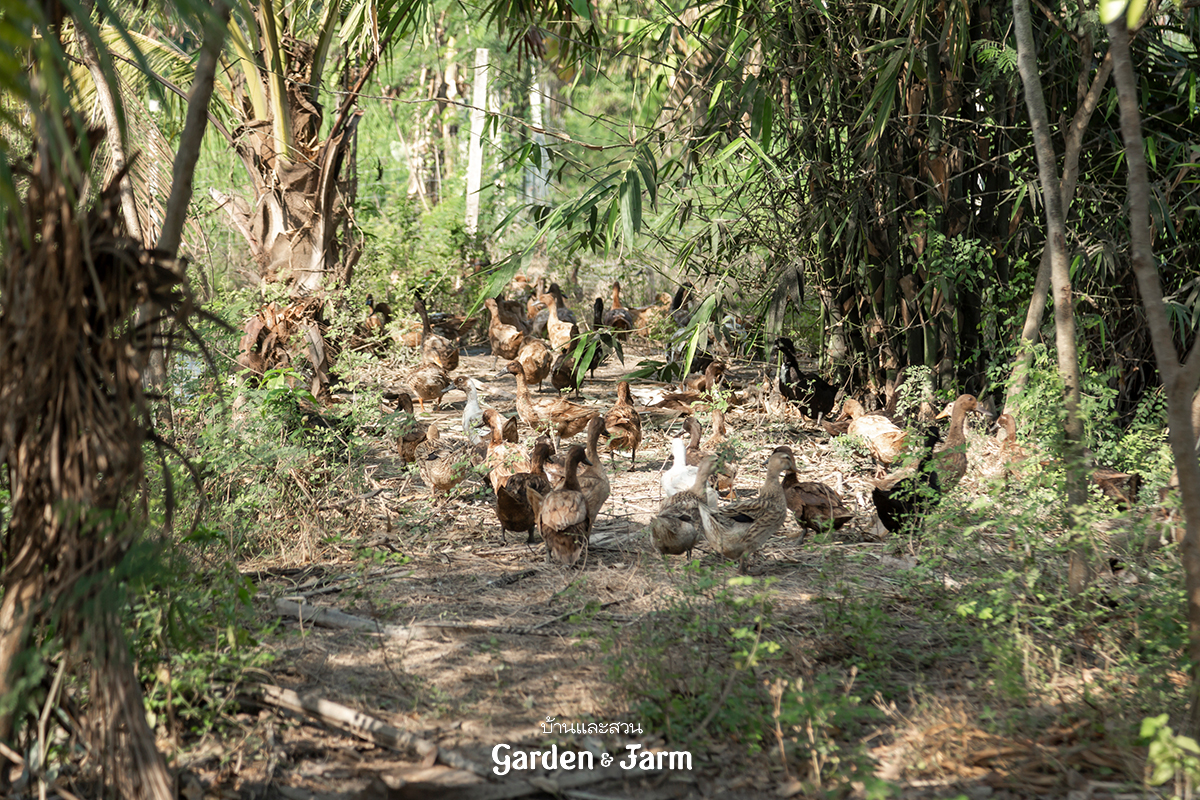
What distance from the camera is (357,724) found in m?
3.03

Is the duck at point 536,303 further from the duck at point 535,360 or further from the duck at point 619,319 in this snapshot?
the duck at point 535,360

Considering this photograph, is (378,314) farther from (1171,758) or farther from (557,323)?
(1171,758)

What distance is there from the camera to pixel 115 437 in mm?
2389

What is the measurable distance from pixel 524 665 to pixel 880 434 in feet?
12.0

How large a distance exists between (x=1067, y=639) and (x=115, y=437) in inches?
135

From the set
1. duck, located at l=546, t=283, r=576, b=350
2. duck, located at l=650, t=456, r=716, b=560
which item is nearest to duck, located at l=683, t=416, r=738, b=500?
duck, located at l=650, t=456, r=716, b=560

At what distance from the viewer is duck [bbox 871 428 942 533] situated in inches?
189

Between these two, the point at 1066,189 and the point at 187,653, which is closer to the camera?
the point at 187,653

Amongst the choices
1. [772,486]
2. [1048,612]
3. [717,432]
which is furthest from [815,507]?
[1048,612]

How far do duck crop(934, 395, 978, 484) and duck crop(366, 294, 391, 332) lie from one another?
5.35m

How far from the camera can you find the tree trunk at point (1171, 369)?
2959 mm

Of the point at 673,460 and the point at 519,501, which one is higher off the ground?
the point at 673,460

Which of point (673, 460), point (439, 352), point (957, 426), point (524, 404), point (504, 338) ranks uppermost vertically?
point (504, 338)

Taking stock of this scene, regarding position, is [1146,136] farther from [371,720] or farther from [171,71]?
[171,71]
